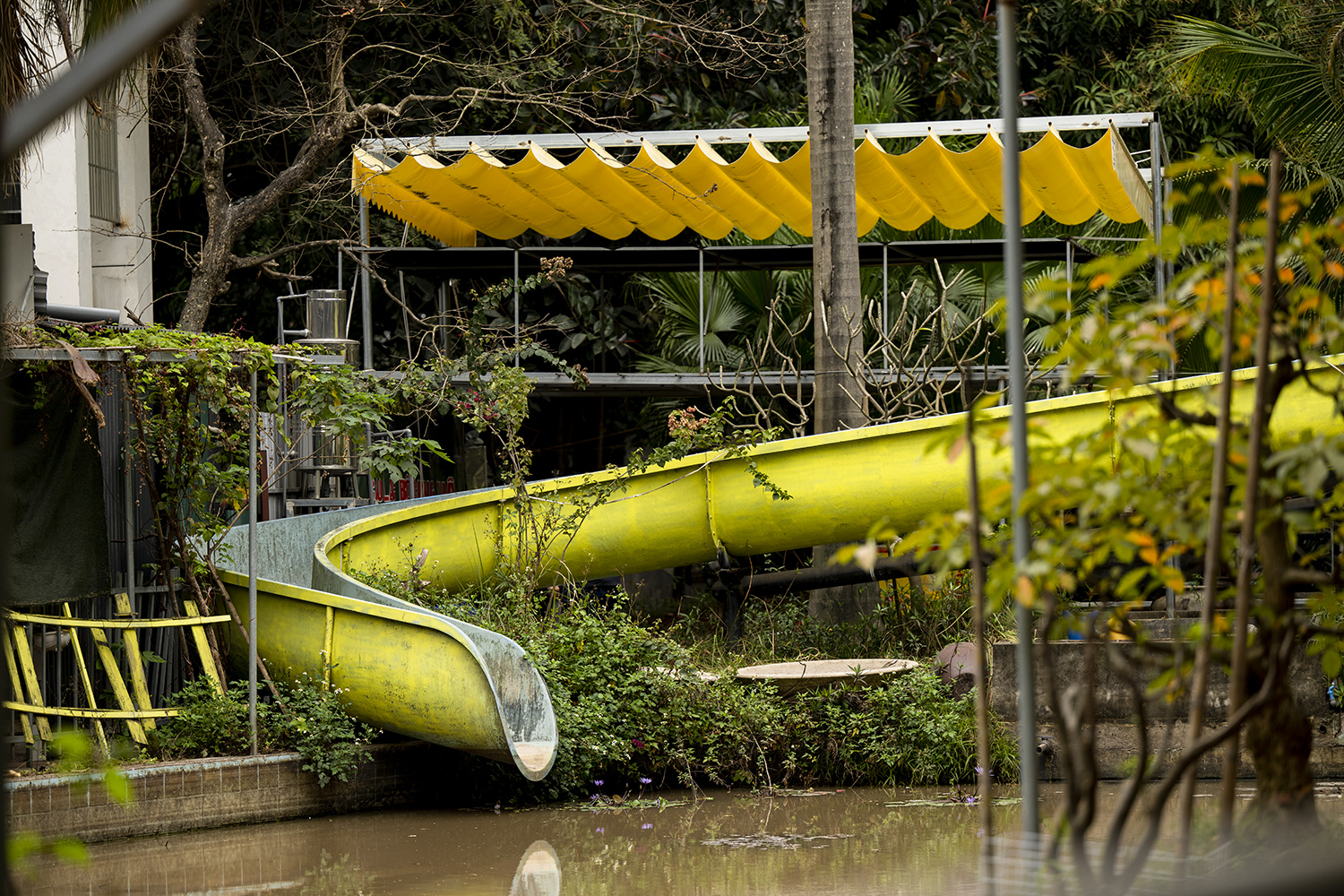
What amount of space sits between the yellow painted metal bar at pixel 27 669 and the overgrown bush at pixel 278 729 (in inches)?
28.3

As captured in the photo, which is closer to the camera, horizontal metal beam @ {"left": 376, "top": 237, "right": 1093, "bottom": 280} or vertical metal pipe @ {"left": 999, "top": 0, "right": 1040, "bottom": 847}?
vertical metal pipe @ {"left": 999, "top": 0, "right": 1040, "bottom": 847}

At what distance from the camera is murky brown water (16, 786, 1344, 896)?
6.92m

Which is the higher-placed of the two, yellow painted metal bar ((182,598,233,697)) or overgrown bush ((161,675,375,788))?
yellow painted metal bar ((182,598,233,697))

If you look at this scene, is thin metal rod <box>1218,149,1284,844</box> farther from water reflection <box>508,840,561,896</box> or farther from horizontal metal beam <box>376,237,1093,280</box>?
horizontal metal beam <box>376,237,1093,280</box>

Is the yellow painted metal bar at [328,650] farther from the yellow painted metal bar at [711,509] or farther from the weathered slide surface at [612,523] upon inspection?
the yellow painted metal bar at [711,509]

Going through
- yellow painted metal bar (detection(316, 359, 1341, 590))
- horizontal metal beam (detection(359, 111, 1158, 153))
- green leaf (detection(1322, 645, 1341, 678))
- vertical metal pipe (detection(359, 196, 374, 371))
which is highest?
horizontal metal beam (detection(359, 111, 1158, 153))

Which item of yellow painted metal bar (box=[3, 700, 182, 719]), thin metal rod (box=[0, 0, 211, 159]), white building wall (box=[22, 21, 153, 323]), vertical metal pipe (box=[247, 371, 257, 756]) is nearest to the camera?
thin metal rod (box=[0, 0, 211, 159])

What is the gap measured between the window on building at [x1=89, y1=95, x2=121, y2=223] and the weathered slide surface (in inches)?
250

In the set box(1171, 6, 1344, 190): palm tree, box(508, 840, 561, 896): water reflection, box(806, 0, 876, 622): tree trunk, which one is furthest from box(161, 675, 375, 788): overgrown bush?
box(1171, 6, 1344, 190): palm tree

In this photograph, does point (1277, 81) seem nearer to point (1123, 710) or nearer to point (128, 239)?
point (1123, 710)

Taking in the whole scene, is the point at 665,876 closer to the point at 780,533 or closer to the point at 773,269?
the point at 780,533

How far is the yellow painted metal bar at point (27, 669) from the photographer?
872cm

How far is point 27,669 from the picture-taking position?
8.80m

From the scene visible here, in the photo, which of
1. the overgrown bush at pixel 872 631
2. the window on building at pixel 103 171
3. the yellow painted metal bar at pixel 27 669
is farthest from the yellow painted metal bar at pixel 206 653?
the window on building at pixel 103 171
